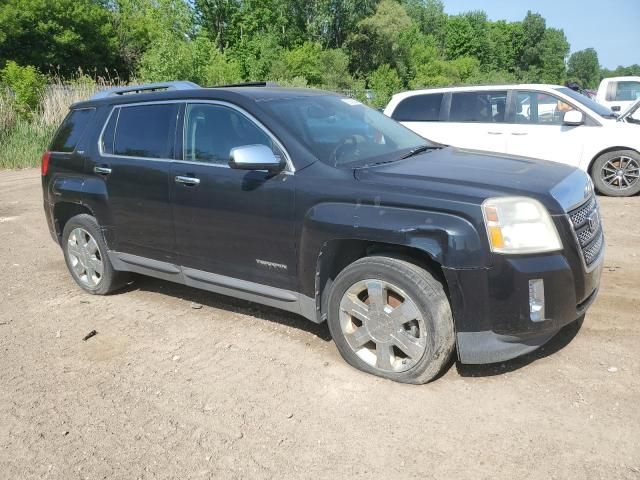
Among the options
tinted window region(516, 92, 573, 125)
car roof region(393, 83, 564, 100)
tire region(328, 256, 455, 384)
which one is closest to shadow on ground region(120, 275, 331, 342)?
tire region(328, 256, 455, 384)

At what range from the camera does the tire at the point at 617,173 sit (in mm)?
8953

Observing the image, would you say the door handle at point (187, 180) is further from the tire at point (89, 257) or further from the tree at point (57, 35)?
the tree at point (57, 35)

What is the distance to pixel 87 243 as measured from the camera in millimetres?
5562

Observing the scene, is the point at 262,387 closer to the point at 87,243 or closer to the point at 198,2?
the point at 87,243

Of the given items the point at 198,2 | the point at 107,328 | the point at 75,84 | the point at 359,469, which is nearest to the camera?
the point at 359,469

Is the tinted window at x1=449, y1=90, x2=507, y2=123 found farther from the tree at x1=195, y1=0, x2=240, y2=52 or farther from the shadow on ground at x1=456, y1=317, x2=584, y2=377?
the tree at x1=195, y1=0, x2=240, y2=52

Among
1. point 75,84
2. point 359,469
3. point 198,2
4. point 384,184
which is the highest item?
point 198,2

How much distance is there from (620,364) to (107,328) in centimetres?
386

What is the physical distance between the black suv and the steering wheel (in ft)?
0.05

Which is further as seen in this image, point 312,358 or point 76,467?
point 312,358

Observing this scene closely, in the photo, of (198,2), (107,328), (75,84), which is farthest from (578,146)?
(198,2)

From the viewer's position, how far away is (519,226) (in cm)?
326

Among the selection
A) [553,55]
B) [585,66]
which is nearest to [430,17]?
[553,55]

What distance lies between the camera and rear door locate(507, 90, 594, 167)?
9.12 m
